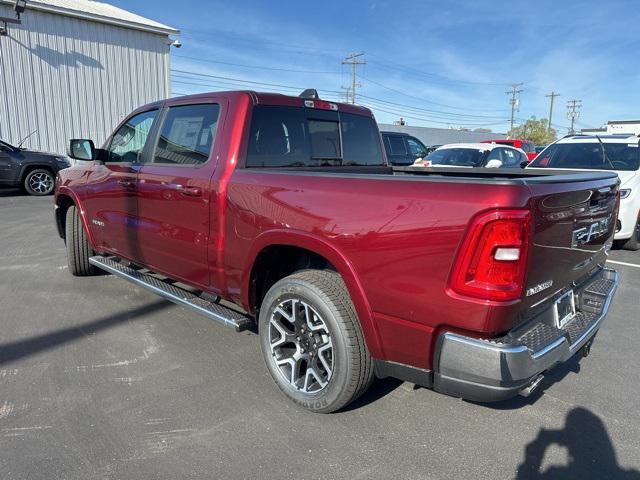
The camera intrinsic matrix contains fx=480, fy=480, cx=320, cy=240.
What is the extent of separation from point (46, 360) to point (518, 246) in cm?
330

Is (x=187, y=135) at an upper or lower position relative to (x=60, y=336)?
upper

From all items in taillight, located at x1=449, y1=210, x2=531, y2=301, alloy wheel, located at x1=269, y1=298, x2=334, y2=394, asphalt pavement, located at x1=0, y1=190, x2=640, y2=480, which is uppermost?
taillight, located at x1=449, y1=210, x2=531, y2=301

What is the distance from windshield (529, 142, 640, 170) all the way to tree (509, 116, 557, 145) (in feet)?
253

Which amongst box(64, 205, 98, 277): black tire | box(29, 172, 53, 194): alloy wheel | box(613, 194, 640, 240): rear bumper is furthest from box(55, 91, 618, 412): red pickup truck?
box(29, 172, 53, 194): alloy wheel

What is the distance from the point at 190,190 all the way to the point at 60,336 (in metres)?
1.72

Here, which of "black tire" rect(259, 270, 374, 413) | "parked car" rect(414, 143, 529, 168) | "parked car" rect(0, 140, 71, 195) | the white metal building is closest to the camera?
"black tire" rect(259, 270, 374, 413)

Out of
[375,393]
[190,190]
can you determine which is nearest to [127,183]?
[190,190]

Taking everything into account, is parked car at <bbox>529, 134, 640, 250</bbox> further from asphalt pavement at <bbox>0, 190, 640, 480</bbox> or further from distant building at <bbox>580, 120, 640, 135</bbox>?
distant building at <bbox>580, 120, 640, 135</bbox>

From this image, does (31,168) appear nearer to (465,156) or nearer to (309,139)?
(465,156)

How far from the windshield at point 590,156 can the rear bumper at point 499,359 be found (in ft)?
19.9

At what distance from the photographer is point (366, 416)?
287cm

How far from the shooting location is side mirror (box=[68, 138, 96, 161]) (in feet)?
15.4

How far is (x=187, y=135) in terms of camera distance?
3734 millimetres

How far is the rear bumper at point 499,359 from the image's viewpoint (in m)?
2.11
